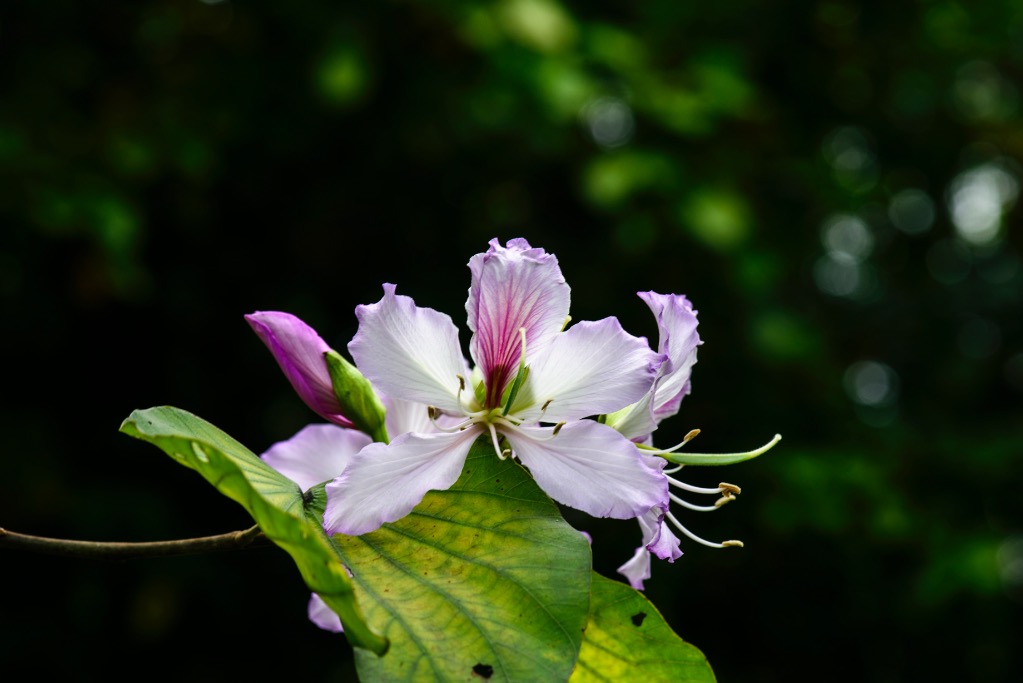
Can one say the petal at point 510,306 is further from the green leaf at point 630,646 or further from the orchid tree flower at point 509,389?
the green leaf at point 630,646

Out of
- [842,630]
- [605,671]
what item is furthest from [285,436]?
[605,671]

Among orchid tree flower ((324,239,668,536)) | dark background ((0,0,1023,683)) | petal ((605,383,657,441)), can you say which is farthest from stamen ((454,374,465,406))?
dark background ((0,0,1023,683))

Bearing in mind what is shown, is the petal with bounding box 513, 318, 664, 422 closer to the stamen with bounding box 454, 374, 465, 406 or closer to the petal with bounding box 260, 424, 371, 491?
the stamen with bounding box 454, 374, 465, 406

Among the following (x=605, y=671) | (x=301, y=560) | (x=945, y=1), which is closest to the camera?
(x=301, y=560)

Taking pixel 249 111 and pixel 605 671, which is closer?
pixel 605 671

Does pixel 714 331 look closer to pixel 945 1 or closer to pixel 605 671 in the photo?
pixel 945 1

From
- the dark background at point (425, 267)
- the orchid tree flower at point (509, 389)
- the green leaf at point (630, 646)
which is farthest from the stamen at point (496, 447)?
the dark background at point (425, 267)
